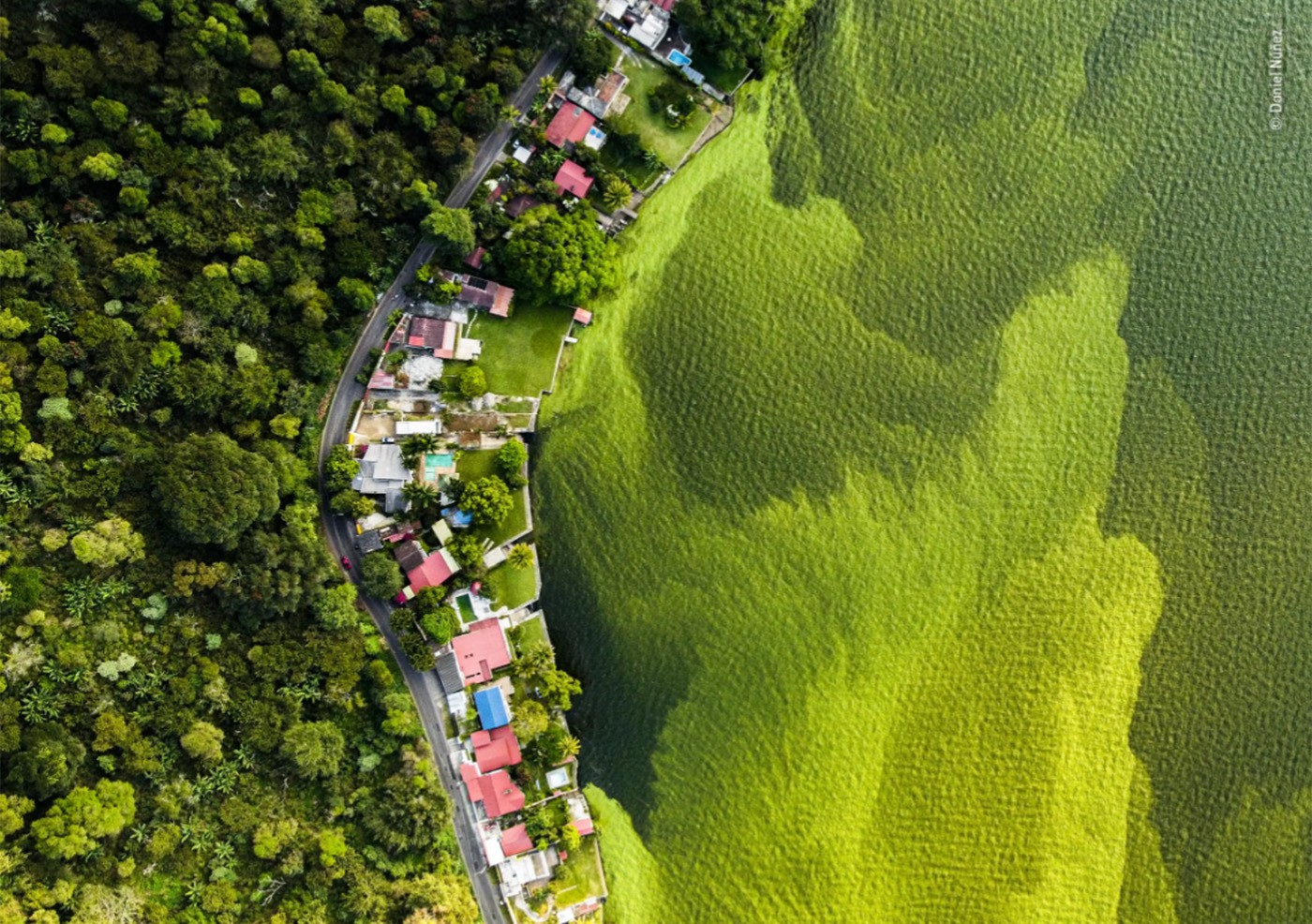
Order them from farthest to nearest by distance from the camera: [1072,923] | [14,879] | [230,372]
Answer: [1072,923], [230,372], [14,879]

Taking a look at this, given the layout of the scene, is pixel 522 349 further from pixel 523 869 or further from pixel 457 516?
pixel 523 869

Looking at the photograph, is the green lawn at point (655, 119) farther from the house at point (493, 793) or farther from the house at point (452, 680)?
the house at point (493, 793)

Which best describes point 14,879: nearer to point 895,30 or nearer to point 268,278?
point 268,278

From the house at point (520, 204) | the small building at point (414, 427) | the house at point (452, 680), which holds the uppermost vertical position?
the house at point (520, 204)

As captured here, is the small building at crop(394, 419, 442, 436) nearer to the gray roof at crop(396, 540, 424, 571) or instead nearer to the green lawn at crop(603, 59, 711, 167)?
the gray roof at crop(396, 540, 424, 571)

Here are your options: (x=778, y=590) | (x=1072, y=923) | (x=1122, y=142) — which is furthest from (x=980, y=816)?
(x=1122, y=142)

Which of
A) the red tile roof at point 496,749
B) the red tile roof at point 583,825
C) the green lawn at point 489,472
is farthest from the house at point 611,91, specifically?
the red tile roof at point 583,825

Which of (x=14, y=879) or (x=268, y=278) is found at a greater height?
(x=268, y=278)

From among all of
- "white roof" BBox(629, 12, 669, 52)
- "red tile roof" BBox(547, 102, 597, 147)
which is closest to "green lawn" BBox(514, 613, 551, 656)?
"red tile roof" BBox(547, 102, 597, 147)
